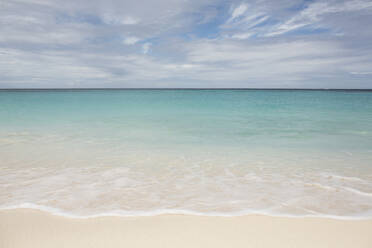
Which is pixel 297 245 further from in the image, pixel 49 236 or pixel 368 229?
pixel 49 236

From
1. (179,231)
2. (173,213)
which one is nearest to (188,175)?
(173,213)

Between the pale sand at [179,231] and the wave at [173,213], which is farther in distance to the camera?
the wave at [173,213]

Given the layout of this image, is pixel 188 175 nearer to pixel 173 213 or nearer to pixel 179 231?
pixel 173 213

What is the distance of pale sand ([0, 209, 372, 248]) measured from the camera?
2348 millimetres

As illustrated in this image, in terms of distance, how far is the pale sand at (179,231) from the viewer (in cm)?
235

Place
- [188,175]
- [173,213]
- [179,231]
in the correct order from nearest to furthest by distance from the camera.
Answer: [179,231] < [173,213] < [188,175]

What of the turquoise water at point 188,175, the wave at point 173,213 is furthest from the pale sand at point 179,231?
the turquoise water at point 188,175

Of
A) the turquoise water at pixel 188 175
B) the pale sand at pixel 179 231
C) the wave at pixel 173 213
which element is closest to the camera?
the pale sand at pixel 179 231

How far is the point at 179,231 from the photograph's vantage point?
8.36ft

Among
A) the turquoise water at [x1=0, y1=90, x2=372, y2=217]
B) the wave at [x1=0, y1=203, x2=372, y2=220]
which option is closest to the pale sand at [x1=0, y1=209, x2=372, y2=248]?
the wave at [x1=0, y1=203, x2=372, y2=220]

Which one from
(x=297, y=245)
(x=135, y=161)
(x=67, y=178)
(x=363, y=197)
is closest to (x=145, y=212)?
(x=297, y=245)

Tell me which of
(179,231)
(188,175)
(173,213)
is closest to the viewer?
(179,231)

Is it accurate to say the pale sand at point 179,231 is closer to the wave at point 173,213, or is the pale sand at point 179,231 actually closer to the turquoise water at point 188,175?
the wave at point 173,213

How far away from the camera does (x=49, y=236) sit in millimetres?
2479
